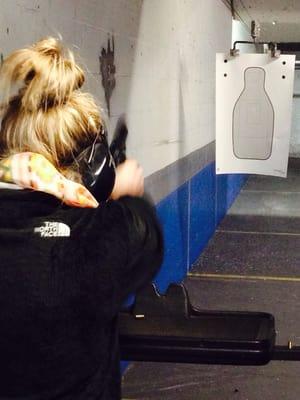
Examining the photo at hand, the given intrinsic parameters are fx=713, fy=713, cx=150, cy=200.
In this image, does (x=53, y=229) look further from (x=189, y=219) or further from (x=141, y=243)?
(x=189, y=219)

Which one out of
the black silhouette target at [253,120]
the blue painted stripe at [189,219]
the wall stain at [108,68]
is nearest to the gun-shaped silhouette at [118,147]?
the wall stain at [108,68]

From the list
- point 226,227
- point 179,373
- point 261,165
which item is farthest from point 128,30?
point 226,227

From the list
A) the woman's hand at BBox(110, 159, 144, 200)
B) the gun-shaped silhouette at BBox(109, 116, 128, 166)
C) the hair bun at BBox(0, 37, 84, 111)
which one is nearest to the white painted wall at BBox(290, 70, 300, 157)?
the gun-shaped silhouette at BBox(109, 116, 128, 166)

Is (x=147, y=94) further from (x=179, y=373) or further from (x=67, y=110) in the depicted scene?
(x=67, y=110)

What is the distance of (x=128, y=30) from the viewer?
345 centimetres

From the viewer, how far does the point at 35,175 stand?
1.21 metres

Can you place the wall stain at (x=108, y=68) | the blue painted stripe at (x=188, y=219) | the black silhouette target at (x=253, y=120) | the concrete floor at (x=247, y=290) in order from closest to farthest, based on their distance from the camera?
1. the wall stain at (x=108, y=68)
2. the concrete floor at (x=247, y=290)
3. the blue painted stripe at (x=188, y=219)
4. the black silhouette target at (x=253, y=120)

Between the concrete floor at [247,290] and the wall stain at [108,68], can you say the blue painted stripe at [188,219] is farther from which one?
the wall stain at [108,68]

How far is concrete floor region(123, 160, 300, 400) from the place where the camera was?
336 centimetres

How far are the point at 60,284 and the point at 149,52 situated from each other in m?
2.87

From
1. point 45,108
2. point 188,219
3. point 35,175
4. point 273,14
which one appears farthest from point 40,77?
point 273,14

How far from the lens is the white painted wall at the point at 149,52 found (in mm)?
2430

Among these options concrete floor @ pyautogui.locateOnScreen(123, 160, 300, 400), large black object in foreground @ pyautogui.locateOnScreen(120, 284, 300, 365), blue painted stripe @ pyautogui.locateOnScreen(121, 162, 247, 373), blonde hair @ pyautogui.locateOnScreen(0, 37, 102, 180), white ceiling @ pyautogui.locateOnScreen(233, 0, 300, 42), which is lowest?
concrete floor @ pyautogui.locateOnScreen(123, 160, 300, 400)

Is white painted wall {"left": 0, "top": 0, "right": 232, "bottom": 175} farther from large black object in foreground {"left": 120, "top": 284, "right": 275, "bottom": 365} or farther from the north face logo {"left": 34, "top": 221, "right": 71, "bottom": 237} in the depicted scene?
the north face logo {"left": 34, "top": 221, "right": 71, "bottom": 237}
